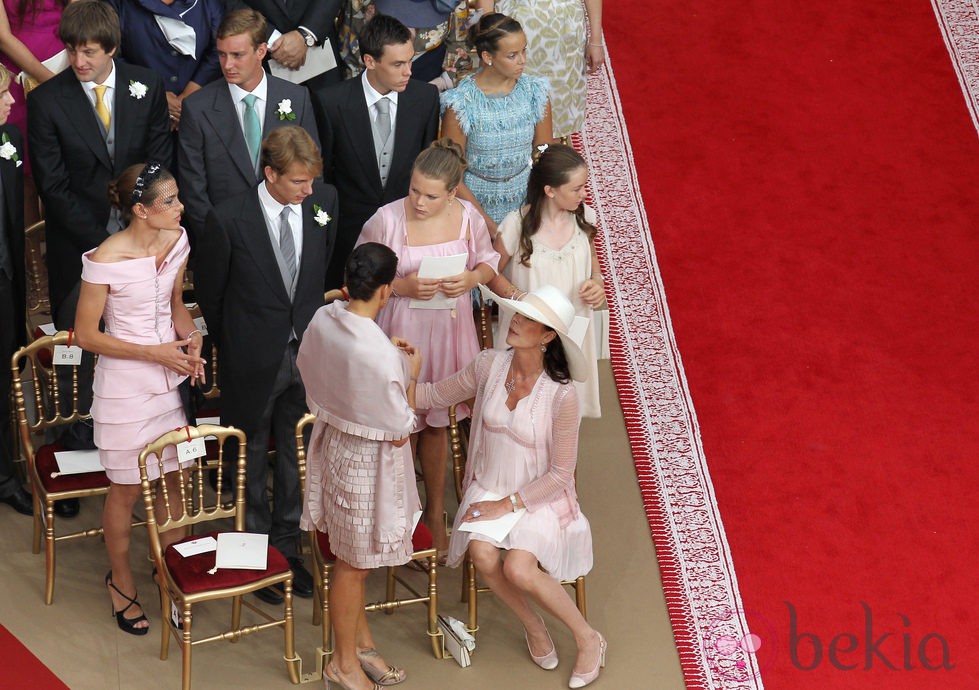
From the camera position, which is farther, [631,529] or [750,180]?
[750,180]

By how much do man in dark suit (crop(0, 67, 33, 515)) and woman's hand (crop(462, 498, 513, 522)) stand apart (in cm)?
198

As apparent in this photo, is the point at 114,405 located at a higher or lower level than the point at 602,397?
higher

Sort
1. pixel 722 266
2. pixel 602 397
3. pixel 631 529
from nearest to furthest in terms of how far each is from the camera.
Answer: pixel 631 529 < pixel 602 397 < pixel 722 266

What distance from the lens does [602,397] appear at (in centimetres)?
685

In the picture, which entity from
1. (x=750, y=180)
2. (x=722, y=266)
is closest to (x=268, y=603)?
(x=722, y=266)

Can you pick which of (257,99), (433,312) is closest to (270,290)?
(433,312)

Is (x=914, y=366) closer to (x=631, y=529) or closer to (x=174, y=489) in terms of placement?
(x=631, y=529)

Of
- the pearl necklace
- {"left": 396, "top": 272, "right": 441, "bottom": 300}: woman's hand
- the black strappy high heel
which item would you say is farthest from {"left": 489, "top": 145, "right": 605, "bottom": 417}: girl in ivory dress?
the black strappy high heel

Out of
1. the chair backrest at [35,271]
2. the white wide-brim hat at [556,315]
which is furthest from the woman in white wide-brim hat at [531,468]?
the chair backrest at [35,271]

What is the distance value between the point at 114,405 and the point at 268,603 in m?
1.02

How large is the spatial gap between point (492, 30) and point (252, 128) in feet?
3.50

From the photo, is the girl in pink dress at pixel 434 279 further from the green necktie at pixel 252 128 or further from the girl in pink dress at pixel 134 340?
the girl in pink dress at pixel 134 340

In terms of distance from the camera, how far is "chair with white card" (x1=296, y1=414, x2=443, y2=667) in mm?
5332

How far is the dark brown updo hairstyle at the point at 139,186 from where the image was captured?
500cm
